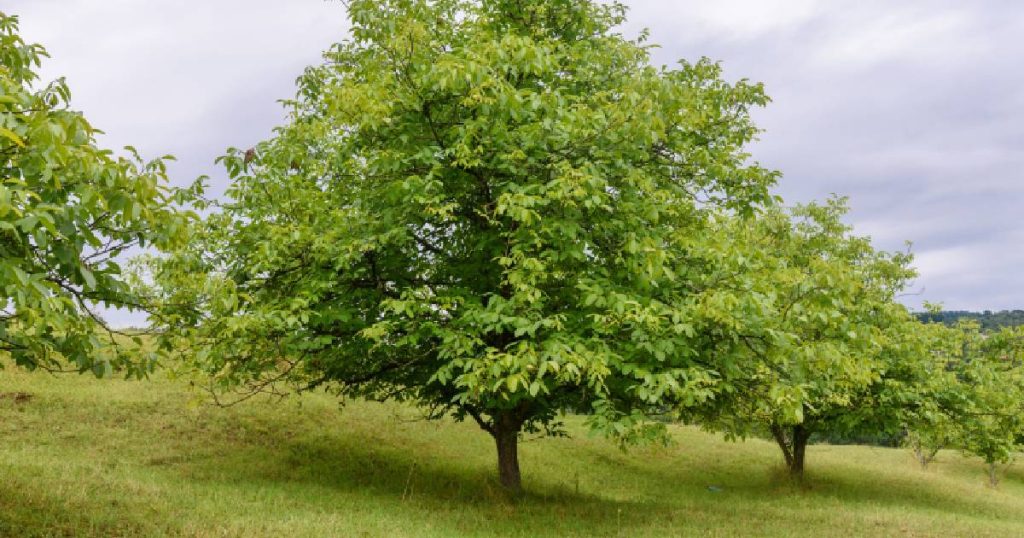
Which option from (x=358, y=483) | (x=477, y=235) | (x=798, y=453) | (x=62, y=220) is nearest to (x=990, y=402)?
(x=798, y=453)

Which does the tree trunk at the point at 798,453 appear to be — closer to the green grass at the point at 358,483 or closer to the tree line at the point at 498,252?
the green grass at the point at 358,483

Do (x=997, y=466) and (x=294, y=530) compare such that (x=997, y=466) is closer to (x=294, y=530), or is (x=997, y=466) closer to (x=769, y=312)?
(x=769, y=312)

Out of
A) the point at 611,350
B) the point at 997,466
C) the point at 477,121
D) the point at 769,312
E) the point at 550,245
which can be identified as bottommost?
the point at 997,466

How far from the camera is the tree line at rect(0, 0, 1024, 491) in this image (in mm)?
10406

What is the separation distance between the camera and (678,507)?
57.1ft

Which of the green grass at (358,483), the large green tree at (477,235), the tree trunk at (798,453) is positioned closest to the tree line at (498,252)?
the large green tree at (477,235)

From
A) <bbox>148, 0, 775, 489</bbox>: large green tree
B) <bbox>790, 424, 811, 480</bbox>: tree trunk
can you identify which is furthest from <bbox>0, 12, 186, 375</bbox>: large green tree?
<bbox>790, 424, 811, 480</bbox>: tree trunk

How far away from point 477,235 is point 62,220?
27.3 feet

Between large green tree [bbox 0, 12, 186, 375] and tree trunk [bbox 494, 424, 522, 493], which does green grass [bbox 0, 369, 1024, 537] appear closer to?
tree trunk [bbox 494, 424, 522, 493]

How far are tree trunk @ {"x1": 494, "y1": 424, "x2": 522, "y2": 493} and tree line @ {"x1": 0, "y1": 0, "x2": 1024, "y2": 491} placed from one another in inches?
3.0

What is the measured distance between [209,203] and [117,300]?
7404mm

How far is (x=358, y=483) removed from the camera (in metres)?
16.4

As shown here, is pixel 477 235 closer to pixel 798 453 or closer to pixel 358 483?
pixel 358 483

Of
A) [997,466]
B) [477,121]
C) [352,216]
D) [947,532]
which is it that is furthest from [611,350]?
[997,466]
